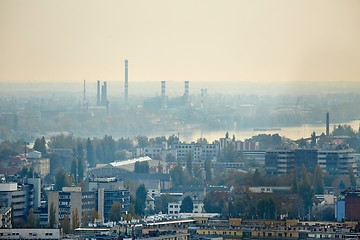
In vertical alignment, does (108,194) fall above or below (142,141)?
below

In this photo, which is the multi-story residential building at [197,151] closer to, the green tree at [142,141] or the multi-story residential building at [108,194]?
the green tree at [142,141]

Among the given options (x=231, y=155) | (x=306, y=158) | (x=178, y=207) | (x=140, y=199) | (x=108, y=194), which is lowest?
(x=178, y=207)

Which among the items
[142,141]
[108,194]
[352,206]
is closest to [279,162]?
[108,194]

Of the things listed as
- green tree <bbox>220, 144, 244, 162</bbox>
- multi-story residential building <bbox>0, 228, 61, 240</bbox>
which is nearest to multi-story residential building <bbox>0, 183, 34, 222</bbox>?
multi-story residential building <bbox>0, 228, 61, 240</bbox>

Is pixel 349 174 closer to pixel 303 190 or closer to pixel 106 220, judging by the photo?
pixel 303 190

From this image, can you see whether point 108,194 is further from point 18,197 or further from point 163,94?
point 163,94

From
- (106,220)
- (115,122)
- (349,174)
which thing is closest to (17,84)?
(115,122)

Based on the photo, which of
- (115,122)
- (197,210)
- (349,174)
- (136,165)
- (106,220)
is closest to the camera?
(106,220)
